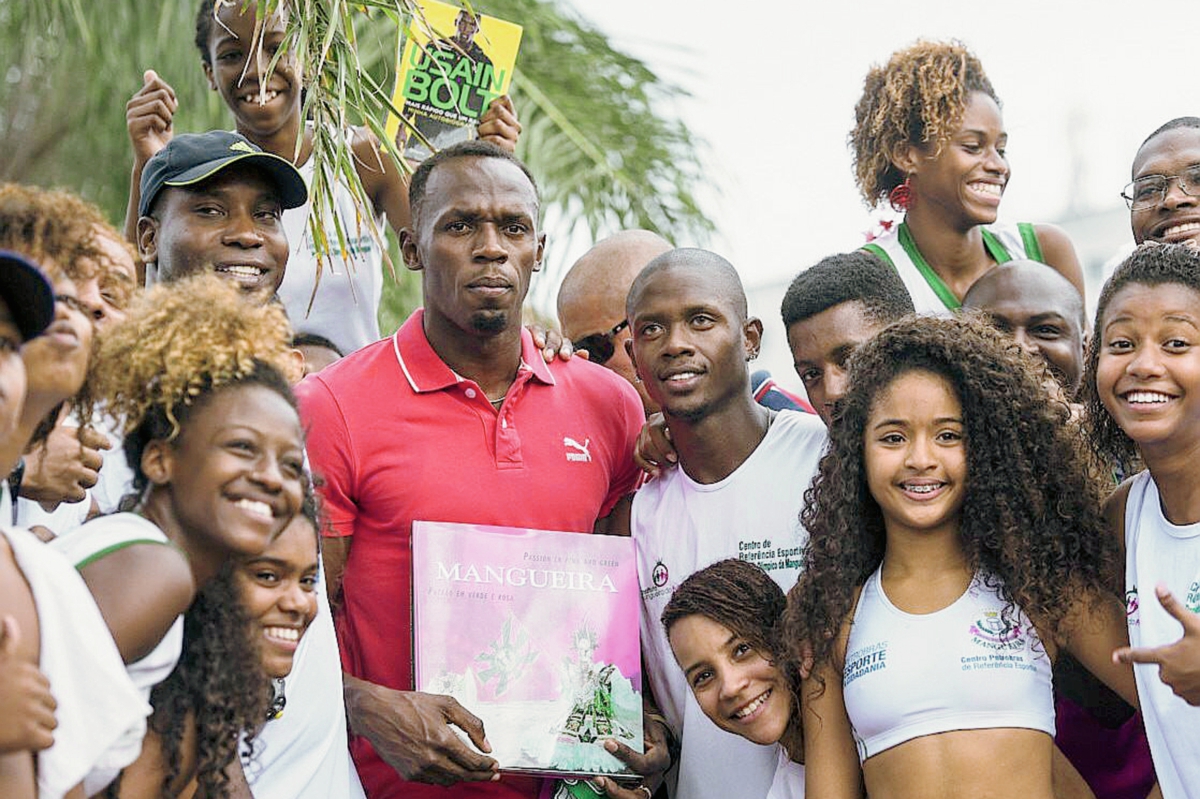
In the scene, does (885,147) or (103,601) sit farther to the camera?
(885,147)

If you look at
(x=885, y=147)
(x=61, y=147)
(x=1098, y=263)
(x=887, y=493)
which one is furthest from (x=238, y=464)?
(x=1098, y=263)

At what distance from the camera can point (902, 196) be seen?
6219 mm

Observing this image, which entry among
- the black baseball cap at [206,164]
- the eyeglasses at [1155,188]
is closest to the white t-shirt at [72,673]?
the black baseball cap at [206,164]

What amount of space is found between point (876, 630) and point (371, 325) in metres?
2.55

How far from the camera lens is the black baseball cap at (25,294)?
2875 mm

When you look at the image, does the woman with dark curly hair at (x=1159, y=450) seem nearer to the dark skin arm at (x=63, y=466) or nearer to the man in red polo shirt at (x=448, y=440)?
the man in red polo shirt at (x=448, y=440)

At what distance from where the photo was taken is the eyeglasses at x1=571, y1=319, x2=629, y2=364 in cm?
606

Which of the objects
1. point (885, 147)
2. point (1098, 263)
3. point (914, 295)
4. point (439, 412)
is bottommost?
point (439, 412)

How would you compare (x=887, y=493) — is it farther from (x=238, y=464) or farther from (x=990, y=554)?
(x=238, y=464)

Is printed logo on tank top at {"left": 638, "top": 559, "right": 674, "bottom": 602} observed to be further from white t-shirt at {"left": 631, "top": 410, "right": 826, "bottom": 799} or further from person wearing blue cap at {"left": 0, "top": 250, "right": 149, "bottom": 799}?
person wearing blue cap at {"left": 0, "top": 250, "right": 149, "bottom": 799}

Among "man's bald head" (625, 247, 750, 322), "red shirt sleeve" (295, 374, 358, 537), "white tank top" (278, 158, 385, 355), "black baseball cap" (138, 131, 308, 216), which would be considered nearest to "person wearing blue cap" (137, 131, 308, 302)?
"black baseball cap" (138, 131, 308, 216)

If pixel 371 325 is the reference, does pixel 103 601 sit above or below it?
below

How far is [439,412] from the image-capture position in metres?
4.82

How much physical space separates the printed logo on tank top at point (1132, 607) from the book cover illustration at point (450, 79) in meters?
2.60
